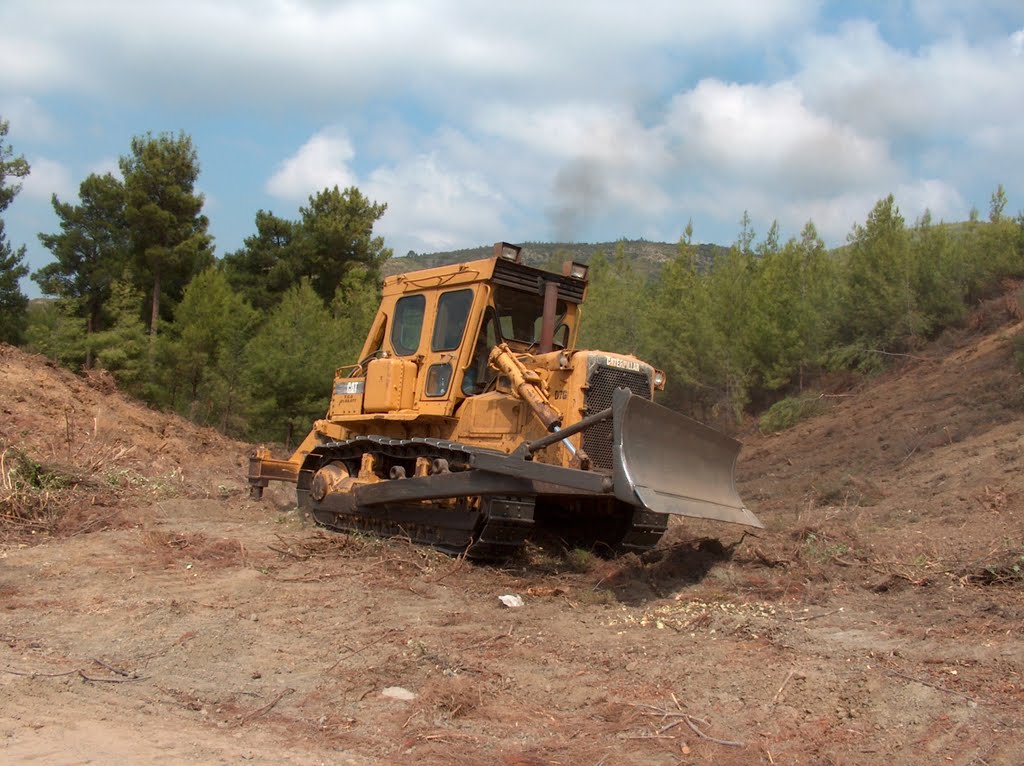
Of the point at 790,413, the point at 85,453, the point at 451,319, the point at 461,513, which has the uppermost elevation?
the point at 790,413

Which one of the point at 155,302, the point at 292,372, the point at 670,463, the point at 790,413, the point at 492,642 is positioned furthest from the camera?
the point at 155,302

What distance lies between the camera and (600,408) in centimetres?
851

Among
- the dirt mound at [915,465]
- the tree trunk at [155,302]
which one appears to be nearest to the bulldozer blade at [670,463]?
the dirt mound at [915,465]

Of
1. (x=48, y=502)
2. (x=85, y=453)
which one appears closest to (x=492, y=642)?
(x=48, y=502)

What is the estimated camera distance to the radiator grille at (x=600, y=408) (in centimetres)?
842

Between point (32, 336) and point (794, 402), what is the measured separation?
70.8 feet

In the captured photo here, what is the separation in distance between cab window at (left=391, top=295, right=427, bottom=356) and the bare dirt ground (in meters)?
2.31

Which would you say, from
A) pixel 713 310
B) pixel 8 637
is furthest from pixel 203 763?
pixel 713 310

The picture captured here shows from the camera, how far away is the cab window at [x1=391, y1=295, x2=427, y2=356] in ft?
33.4

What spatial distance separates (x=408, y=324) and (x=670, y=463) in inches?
149

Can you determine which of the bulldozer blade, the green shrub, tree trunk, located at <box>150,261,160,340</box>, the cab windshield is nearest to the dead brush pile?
the cab windshield

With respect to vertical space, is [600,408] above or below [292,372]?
below

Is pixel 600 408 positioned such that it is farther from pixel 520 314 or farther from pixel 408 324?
pixel 408 324

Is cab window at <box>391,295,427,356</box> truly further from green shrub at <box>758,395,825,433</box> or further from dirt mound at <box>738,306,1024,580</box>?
green shrub at <box>758,395,825,433</box>
